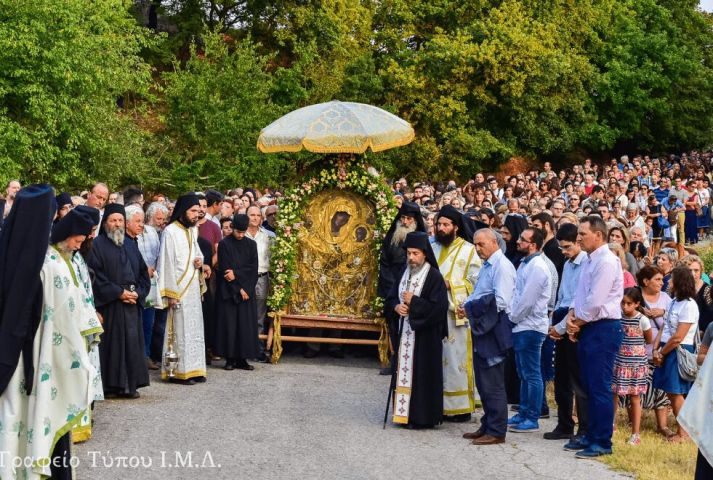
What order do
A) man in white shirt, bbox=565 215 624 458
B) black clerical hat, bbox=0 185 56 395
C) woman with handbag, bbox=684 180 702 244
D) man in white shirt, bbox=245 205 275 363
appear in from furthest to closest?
woman with handbag, bbox=684 180 702 244, man in white shirt, bbox=245 205 275 363, man in white shirt, bbox=565 215 624 458, black clerical hat, bbox=0 185 56 395

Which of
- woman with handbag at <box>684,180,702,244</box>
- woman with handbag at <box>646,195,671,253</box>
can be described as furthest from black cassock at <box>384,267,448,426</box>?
woman with handbag at <box>684,180,702,244</box>

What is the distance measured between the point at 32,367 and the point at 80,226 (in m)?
1.23

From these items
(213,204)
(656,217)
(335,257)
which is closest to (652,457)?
(335,257)

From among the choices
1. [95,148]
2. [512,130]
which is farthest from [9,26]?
[512,130]

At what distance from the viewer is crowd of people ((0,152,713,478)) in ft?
24.5

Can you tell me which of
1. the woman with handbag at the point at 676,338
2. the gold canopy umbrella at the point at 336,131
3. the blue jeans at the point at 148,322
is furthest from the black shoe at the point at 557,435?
the blue jeans at the point at 148,322

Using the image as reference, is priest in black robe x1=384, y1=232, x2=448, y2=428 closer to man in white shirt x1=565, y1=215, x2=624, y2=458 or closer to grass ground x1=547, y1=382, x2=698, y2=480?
man in white shirt x1=565, y1=215, x2=624, y2=458

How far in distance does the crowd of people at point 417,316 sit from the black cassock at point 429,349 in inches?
0.6

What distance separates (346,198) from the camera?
15641mm

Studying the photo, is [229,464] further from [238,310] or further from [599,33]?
[599,33]

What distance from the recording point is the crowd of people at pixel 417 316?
7.48 m

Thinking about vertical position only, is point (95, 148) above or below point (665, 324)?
above

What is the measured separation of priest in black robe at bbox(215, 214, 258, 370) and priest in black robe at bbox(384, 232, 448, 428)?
3.79 meters

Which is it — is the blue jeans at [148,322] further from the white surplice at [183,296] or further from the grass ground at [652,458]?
the grass ground at [652,458]
